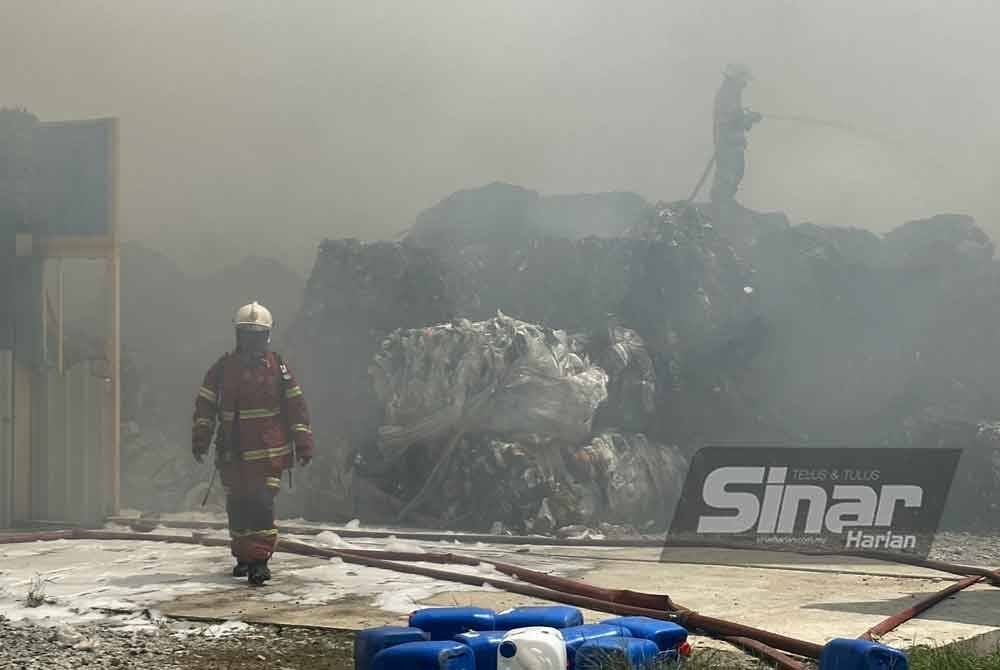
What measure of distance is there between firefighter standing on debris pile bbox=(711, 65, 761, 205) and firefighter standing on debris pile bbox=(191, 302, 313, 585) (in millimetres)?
11826

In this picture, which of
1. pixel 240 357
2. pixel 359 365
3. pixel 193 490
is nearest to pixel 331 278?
pixel 359 365

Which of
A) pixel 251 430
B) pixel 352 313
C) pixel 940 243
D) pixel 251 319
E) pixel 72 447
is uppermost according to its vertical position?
pixel 940 243

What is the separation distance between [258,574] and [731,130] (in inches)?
502

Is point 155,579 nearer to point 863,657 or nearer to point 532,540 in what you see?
point 532,540

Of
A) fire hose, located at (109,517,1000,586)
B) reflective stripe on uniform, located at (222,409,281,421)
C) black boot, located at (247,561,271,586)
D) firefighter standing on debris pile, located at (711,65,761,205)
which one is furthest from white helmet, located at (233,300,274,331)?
firefighter standing on debris pile, located at (711,65,761,205)

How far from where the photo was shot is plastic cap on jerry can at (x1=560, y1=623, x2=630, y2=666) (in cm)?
364

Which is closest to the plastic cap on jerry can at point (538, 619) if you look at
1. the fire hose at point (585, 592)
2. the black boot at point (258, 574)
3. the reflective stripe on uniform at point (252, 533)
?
the fire hose at point (585, 592)

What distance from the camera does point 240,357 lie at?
6.70 m

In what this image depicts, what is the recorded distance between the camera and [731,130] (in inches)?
669

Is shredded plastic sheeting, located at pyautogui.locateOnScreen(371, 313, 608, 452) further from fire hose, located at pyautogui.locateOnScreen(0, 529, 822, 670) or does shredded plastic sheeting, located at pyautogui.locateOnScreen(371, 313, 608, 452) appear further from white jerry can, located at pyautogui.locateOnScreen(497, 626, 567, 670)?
white jerry can, located at pyautogui.locateOnScreen(497, 626, 567, 670)

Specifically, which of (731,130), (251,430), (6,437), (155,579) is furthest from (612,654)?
(731,130)

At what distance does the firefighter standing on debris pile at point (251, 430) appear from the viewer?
6523 millimetres

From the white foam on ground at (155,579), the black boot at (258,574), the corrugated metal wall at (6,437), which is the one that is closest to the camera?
the white foam on ground at (155,579)

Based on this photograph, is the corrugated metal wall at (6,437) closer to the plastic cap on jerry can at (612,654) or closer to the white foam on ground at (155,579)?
the white foam on ground at (155,579)
